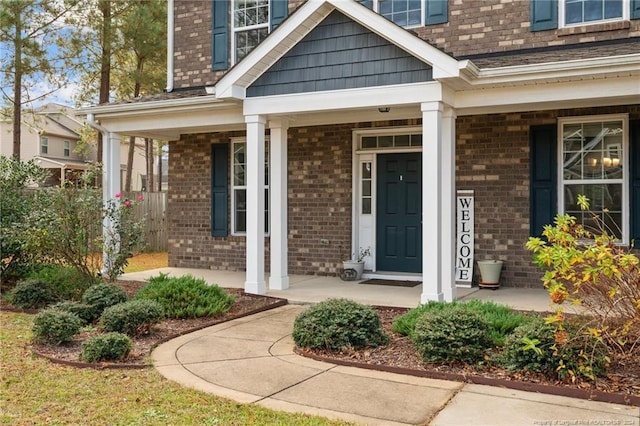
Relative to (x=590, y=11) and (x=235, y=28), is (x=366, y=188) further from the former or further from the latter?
(x=590, y=11)

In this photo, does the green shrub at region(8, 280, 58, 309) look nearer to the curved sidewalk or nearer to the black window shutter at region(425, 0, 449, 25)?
the curved sidewalk

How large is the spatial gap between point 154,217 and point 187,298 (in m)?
11.0

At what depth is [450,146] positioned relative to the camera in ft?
25.6

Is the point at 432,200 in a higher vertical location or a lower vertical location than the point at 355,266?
higher

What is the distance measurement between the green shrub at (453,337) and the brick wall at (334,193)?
418 centimetres

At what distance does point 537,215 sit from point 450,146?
85.3 inches

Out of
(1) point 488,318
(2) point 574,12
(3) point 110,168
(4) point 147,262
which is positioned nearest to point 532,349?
(1) point 488,318

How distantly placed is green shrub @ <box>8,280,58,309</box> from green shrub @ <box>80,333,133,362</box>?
309 cm

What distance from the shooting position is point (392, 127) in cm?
1014

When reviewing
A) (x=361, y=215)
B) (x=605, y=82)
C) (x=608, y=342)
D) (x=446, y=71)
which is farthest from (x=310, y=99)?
(x=608, y=342)

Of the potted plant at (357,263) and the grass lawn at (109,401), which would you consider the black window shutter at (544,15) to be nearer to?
the potted plant at (357,263)

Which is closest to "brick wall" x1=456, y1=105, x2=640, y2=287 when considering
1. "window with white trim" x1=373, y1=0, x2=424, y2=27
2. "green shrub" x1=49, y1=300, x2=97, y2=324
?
"window with white trim" x1=373, y1=0, x2=424, y2=27

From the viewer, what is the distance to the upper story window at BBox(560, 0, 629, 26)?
27.9 feet

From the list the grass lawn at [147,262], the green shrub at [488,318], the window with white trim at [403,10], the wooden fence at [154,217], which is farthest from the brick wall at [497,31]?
the wooden fence at [154,217]
